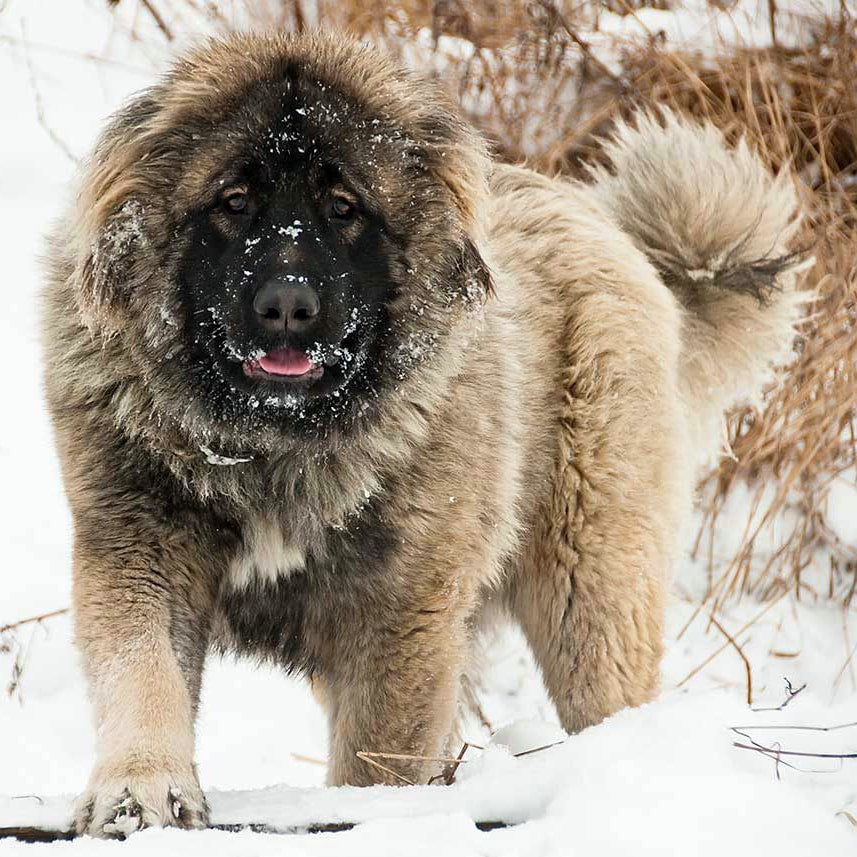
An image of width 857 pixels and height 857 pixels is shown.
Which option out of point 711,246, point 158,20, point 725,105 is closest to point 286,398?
point 711,246

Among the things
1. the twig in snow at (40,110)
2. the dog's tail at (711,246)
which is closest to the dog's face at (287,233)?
the dog's tail at (711,246)

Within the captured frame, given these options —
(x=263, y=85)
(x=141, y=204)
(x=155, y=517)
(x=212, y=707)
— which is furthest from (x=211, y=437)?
(x=212, y=707)

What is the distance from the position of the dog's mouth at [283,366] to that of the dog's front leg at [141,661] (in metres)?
0.43

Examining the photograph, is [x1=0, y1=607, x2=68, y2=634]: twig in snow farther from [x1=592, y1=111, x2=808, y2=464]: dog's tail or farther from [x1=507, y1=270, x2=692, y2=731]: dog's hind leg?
[x1=592, y1=111, x2=808, y2=464]: dog's tail

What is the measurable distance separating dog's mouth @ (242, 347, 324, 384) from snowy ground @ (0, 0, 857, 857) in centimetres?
96

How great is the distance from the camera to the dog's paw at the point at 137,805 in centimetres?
241

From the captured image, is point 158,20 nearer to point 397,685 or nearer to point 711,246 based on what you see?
point 711,246

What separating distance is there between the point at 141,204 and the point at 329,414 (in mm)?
694

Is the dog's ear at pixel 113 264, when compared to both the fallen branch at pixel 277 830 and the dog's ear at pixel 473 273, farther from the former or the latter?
the fallen branch at pixel 277 830

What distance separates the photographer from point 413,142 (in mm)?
3189

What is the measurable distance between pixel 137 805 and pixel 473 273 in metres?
1.57

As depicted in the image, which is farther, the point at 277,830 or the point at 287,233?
the point at 287,233

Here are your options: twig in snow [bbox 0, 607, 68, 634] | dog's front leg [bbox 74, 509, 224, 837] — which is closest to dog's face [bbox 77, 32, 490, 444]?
dog's front leg [bbox 74, 509, 224, 837]

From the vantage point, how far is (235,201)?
2.97m
